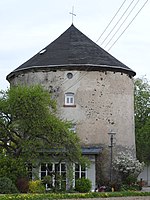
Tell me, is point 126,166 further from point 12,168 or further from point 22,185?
point 12,168

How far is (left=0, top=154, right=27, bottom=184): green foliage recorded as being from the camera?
108 feet

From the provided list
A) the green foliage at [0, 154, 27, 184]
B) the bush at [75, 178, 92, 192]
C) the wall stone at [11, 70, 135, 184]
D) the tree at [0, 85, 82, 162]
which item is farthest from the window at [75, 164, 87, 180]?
the green foliage at [0, 154, 27, 184]

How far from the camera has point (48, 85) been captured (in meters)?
46.0

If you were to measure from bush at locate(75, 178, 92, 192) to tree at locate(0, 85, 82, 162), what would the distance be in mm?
5429

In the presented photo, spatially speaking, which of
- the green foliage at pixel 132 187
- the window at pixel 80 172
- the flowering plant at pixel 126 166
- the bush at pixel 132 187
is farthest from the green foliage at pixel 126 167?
the window at pixel 80 172

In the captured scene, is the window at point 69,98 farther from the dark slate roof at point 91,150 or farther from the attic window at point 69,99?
the dark slate roof at point 91,150

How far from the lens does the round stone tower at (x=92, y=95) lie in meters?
45.2

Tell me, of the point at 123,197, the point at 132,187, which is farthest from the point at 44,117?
the point at 132,187

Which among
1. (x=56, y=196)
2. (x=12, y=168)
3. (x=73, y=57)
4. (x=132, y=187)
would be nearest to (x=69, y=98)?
(x=73, y=57)

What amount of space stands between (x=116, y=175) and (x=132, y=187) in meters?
4.26

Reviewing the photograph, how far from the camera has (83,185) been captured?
3838 centimetres

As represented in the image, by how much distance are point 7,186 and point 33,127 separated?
4046 mm

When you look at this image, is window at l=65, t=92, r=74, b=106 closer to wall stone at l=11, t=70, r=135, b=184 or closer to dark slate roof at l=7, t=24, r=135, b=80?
wall stone at l=11, t=70, r=135, b=184

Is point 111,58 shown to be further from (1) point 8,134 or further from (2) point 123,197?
(2) point 123,197
